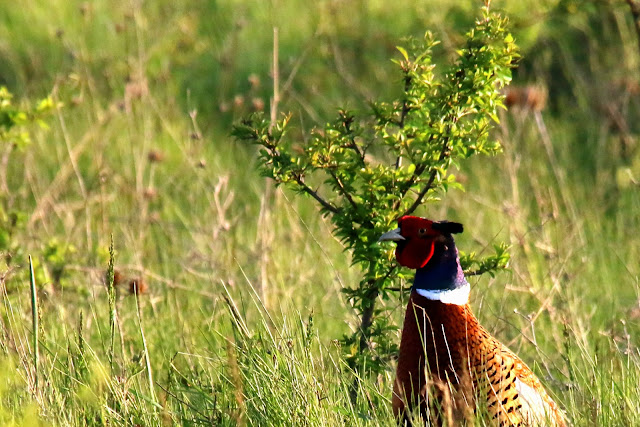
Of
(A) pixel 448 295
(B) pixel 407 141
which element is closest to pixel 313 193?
(B) pixel 407 141

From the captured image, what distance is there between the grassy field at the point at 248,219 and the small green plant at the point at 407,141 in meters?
0.22

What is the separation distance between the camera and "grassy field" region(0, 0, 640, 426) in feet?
10.3

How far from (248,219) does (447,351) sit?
3.37 m

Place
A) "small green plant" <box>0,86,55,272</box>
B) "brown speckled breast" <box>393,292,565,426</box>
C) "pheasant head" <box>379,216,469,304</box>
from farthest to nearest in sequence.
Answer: "small green plant" <box>0,86,55,272</box> → "pheasant head" <box>379,216,469,304</box> → "brown speckled breast" <box>393,292,565,426</box>

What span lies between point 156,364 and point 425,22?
4573 millimetres

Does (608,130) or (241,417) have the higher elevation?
(608,130)

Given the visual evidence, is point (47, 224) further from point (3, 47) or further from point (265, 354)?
point (265, 354)

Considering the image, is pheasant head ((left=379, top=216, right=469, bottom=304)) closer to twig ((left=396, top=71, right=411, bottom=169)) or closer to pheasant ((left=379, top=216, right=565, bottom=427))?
pheasant ((left=379, top=216, right=565, bottom=427))

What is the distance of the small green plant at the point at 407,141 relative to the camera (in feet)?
10.6

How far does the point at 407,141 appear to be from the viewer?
133 inches

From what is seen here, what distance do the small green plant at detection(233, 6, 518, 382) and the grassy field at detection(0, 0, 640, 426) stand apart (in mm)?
222

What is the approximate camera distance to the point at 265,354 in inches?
126

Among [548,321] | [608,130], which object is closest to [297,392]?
[548,321]

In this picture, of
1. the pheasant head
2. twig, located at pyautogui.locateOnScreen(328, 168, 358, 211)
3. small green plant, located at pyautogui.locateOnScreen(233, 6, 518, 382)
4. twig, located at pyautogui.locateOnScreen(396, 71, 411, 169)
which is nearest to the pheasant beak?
the pheasant head
